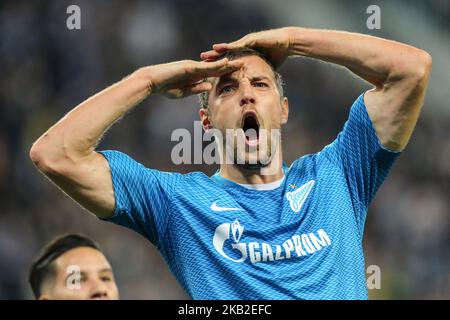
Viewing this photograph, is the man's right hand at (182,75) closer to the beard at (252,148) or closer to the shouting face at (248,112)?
the shouting face at (248,112)

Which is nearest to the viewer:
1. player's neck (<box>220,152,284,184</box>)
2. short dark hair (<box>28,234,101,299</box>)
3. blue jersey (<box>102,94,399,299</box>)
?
blue jersey (<box>102,94,399,299</box>)

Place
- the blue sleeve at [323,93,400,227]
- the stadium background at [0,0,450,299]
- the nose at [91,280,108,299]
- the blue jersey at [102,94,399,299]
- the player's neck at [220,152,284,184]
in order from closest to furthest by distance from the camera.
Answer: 1. the blue jersey at [102,94,399,299]
2. the blue sleeve at [323,93,400,227]
3. the player's neck at [220,152,284,184]
4. the nose at [91,280,108,299]
5. the stadium background at [0,0,450,299]

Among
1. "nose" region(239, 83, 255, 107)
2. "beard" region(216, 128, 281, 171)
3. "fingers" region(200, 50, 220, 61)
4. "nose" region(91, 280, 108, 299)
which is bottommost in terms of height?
"nose" region(91, 280, 108, 299)

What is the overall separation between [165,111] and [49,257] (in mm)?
3314

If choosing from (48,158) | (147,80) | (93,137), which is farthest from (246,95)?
(48,158)

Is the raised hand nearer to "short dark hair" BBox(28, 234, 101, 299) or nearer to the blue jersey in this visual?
the blue jersey

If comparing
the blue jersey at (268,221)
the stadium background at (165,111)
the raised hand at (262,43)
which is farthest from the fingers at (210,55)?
the stadium background at (165,111)

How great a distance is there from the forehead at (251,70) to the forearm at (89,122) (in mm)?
416

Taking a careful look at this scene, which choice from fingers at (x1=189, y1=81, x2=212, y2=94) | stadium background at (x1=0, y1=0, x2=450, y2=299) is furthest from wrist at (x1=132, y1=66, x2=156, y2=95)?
stadium background at (x1=0, y1=0, x2=450, y2=299)

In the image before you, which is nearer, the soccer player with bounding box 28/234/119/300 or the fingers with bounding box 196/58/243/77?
the fingers with bounding box 196/58/243/77

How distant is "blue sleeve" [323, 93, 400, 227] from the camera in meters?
3.52

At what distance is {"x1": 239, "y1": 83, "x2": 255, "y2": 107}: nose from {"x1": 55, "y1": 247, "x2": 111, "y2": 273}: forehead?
1626 mm

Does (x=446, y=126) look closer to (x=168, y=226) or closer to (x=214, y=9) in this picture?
(x=214, y=9)

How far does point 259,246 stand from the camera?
327 centimetres
